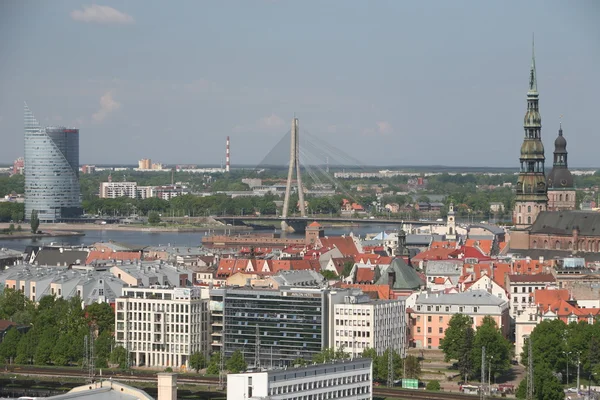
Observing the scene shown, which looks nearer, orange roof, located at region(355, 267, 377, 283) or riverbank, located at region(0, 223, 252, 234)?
orange roof, located at region(355, 267, 377, 283)

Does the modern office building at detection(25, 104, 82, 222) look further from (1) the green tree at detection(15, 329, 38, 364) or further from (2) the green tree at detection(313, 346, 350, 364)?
(2) the green tree at detection(313, 346, 350, 364)

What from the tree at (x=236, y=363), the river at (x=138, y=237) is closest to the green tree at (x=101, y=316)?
the tree at (x=236, y=363)

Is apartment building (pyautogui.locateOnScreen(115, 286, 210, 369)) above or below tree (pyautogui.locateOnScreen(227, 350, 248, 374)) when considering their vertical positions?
above

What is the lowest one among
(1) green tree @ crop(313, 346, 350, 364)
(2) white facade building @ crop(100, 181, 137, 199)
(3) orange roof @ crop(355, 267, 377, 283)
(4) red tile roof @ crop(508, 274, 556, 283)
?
(1) green tree @ crop(313, 346, 350, 364)

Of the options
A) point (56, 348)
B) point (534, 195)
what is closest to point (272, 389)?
point (56, 348)

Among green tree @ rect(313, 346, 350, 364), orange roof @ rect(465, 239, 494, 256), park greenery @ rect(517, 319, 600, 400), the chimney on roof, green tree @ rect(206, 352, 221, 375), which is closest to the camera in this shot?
park greenery @ rect(517, 319, 600, 400)

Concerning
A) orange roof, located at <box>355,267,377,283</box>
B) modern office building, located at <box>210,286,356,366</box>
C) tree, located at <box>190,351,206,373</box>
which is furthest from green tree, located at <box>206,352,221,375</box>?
orange roof, located at <box>355,267,377,283</box>

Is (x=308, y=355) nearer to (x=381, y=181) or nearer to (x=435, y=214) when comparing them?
(x=435, y=214)
